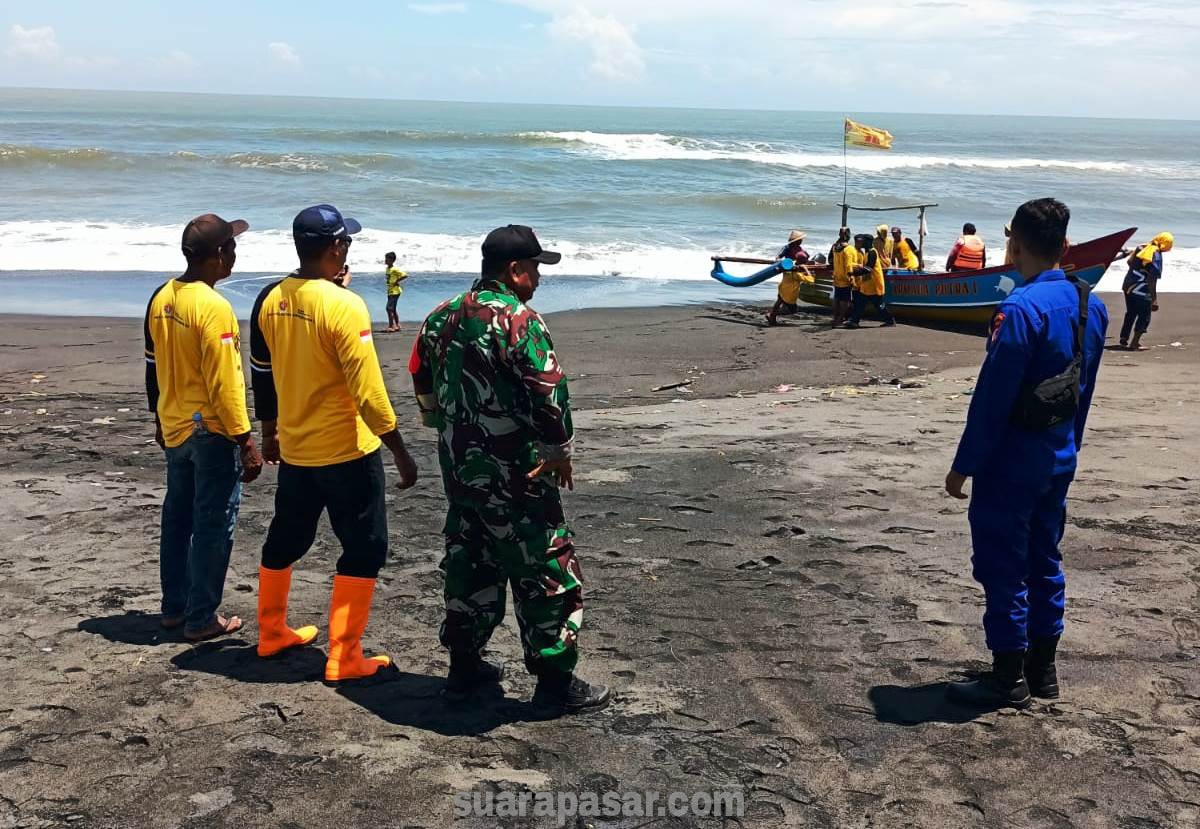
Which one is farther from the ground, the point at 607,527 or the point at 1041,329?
the point at 1041,329

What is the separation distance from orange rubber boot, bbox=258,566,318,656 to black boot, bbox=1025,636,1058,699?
2.92 m

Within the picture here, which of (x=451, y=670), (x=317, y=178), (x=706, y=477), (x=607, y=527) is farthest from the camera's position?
(x=317, y=178)

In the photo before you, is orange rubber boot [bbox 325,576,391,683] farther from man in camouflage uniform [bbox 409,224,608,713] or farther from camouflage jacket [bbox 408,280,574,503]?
camouflage jacket [bbox 408,280,574,503]

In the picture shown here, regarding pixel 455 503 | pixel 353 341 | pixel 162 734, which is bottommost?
pixel 162 734

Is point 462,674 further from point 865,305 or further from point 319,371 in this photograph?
point 865,305

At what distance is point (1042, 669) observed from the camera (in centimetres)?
392

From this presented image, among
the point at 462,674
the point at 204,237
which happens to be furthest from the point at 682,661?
the point at 204,237

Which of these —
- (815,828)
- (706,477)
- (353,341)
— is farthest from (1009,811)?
(706,477)

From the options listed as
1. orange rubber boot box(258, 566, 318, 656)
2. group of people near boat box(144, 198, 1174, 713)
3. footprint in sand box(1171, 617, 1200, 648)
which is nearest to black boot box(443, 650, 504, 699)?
group of people near boat box(144, 198, 1174, 713)

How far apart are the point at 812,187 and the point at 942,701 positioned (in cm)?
3766

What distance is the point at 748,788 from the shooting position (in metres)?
3.35

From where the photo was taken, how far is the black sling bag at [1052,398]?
12.1ft

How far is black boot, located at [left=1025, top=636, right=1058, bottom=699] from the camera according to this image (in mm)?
3906

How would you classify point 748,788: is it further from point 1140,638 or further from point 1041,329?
point 1140,638
